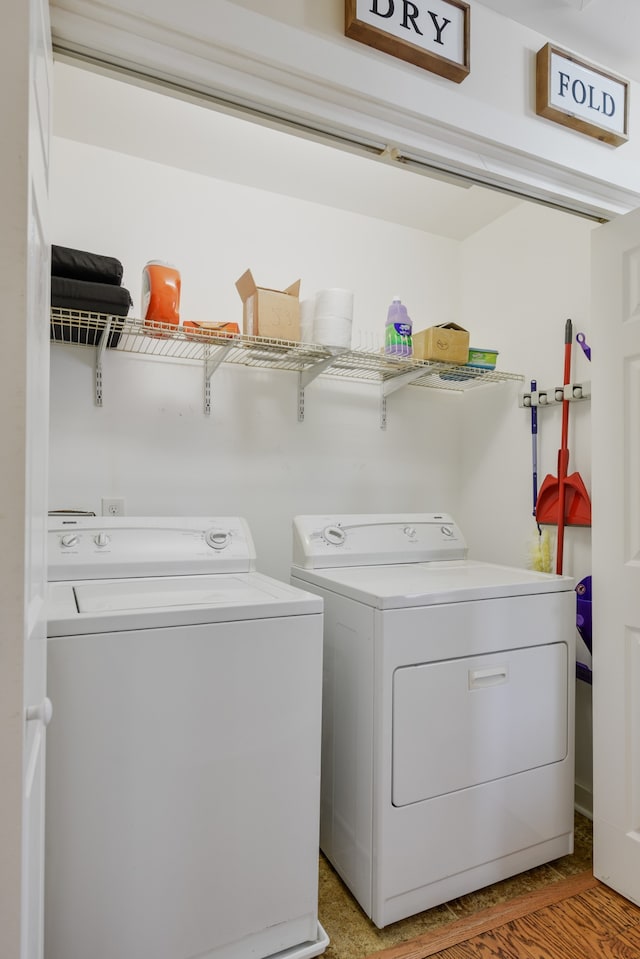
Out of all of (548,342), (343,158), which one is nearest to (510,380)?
(548,342)

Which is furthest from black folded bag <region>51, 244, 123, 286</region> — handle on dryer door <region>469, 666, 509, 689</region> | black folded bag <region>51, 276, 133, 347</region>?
handle on dryer door <region>469, 666, 509, 689</region>

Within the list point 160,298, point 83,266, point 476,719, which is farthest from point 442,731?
point 83,266

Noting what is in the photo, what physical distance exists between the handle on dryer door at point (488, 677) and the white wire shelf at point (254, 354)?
46.7 inches

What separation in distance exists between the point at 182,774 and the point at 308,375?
5.28 feet

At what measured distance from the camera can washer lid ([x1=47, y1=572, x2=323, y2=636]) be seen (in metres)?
1.20

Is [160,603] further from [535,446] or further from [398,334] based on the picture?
[535,446]

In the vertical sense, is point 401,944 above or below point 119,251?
below

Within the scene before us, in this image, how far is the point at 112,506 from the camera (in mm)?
2078

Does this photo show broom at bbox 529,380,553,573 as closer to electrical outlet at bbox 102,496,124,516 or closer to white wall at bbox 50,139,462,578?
white wall at bbox 50,139,462,578

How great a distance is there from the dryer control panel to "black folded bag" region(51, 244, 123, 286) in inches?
41.0

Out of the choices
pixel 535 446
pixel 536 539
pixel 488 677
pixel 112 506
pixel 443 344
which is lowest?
pixel 488 677

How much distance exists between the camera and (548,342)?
234cm

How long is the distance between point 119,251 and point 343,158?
0.96 meters

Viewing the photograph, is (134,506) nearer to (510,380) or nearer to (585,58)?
(510,380)
